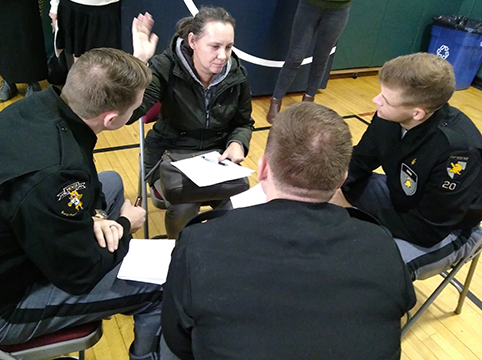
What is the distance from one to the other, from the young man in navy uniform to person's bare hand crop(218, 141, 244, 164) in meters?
0.69

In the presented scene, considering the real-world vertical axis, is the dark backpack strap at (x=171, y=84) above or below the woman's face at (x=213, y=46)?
below

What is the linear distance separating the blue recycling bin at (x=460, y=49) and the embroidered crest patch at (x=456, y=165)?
3.87 meters

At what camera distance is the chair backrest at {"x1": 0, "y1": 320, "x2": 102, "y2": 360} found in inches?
46.1

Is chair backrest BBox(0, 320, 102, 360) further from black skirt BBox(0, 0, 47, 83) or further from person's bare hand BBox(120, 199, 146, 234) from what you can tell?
black skirt BBox(0, 0, 47, 83)

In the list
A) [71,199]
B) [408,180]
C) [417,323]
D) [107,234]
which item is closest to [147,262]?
[107,234]

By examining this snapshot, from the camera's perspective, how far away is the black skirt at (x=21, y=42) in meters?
3.09

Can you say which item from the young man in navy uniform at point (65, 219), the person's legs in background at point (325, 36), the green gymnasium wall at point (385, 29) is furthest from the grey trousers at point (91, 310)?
the green gymnasium wall at point (385, 29)

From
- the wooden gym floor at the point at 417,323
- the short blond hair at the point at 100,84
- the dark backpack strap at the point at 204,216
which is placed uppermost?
the short blond hair at the point at 100,84

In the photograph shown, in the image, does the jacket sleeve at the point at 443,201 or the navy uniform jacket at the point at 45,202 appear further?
the jacket sleeve at the point at 443,201

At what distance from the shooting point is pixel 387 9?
4703mm

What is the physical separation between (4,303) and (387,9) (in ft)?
16.1

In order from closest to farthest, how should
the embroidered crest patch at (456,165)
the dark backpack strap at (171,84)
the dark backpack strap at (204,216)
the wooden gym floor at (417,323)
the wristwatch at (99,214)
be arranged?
the dark backpack strap at (204,216) < the wristwatch at (99,214) < the embroidered crest patch at (456,165) < the wooden gym floor at (417,323) < the dark backpack strap at (171,84)

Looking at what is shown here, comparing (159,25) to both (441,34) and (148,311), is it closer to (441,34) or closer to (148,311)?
Answer: (148,311)

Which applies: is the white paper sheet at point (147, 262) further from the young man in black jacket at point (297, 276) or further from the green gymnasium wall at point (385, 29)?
the green gymnasium wall at point (385, 29)
